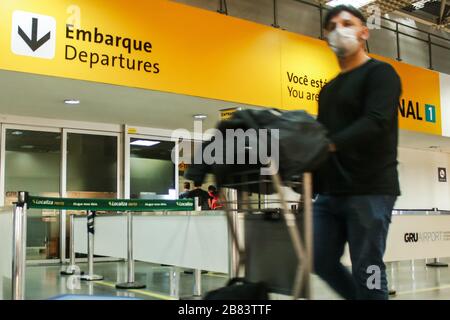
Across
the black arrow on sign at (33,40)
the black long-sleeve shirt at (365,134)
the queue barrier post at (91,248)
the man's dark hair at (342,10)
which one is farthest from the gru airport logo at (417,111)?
the black long-sleeve shirt at (365,134)

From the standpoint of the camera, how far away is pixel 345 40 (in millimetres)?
2186

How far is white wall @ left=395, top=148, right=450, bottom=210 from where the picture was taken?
44.1 feet

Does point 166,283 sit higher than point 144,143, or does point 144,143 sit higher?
point 144,143

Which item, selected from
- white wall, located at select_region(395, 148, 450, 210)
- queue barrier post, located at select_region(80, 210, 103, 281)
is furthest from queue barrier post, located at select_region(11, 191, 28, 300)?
white wall, located at select_region(395, 148, 450, 210)

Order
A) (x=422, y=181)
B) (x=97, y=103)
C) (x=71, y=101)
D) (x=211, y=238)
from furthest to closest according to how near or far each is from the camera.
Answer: (x=422, y=181) < (x=97, y=103) < (x=71, y=101) < (x=211, y=238)

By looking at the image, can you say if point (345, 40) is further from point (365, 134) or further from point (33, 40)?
point (33, 40)

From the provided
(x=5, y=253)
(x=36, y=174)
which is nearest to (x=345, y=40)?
(x=5, y=253)

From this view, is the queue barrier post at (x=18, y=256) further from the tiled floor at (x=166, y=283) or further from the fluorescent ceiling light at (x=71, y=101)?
the fluorescent ceiling light at (x=71, y=101)

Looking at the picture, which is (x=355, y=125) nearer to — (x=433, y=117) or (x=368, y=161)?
(x=368, y=161)

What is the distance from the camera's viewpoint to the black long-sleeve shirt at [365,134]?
1971 millimetres

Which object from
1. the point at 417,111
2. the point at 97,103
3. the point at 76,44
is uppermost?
the point at 76,44

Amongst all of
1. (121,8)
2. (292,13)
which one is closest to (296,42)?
(292,13)

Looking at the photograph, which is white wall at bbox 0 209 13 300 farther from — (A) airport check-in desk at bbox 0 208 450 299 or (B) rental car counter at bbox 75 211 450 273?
(B) rental car counter at bbox 75 211 450 273

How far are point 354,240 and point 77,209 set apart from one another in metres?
3.77
